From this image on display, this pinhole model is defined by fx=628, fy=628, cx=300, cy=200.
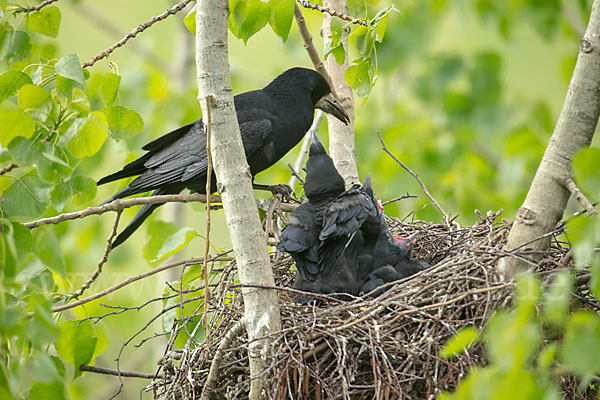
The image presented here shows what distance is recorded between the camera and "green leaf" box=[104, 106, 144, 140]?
2670 millimetres

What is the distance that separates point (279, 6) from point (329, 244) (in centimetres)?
102

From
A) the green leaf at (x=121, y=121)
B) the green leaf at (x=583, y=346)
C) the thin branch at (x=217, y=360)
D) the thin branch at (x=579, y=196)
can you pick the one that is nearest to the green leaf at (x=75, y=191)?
the green leaf at (x=121, y=121)

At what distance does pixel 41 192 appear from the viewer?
2650mm

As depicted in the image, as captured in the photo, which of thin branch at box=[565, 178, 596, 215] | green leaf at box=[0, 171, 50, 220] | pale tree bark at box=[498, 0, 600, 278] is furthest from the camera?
green leaf at box=[0, 171, 50, 220]

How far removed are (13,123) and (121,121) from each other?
16.7 inches

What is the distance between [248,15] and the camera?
2.52 m

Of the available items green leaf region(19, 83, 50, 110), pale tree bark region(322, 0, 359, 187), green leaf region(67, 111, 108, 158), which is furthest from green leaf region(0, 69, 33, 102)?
pale tree bark region(322, 0, 359, 187)

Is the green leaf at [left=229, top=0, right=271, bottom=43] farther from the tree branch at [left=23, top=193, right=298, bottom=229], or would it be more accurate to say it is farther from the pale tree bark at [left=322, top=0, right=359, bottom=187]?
the pale tree bark at [left=322, top=0, right=359, bottom=187]

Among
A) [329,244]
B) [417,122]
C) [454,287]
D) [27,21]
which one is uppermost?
[417,122]

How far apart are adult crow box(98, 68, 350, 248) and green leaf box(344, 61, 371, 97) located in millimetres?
842

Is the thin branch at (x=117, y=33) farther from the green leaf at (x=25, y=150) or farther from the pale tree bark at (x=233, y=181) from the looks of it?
the pale tree bark at (x=233, y=181)

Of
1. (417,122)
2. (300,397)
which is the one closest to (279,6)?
(300,397)

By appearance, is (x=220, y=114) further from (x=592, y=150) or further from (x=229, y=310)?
(x=592, y=150)

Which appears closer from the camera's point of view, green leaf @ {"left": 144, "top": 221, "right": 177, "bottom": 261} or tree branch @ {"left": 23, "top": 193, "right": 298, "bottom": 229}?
tree branch @ {"left": 23, "top": 193, "right": 298, "bottom": 229}
